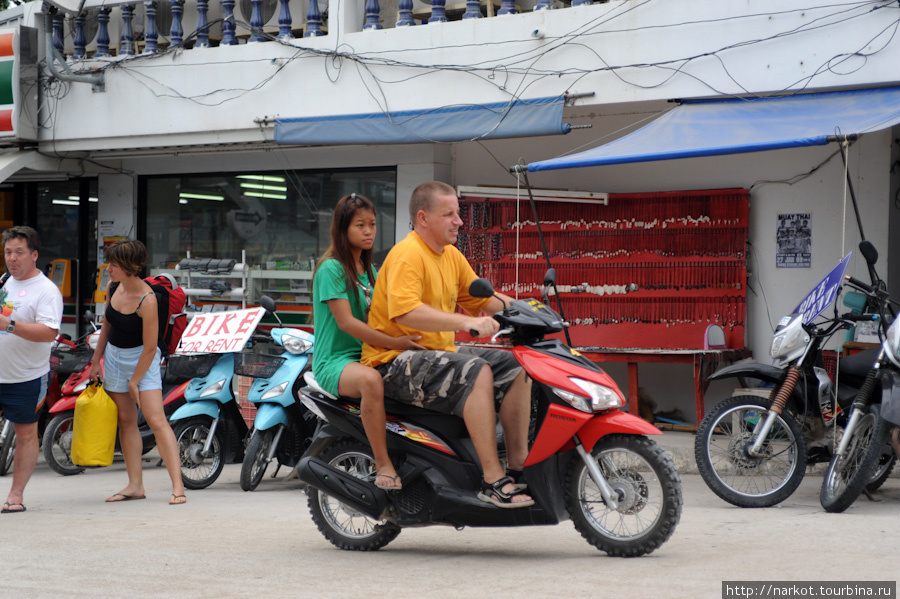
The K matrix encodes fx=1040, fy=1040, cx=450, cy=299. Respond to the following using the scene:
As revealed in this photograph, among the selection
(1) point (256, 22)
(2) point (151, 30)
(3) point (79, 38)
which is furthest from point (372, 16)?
(3) point (79, 38)

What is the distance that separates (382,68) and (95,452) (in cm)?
480

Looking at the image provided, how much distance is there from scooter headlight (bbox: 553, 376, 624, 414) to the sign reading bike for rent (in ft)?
11.9

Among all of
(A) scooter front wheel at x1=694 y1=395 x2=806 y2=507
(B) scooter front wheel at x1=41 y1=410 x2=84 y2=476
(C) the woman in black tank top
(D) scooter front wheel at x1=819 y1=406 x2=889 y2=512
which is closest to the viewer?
(D) scooter front wheel at x1=819 y1=406 x2=889 y2=512

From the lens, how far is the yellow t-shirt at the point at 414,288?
467 centimetres

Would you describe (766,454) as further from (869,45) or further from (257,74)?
(257,74)

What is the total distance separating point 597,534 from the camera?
4.66 m

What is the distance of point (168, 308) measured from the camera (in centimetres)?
745

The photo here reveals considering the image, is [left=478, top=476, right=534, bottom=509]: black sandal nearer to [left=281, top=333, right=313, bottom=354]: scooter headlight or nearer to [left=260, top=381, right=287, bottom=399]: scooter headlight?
[left=260, top=381, right=287, bottom=399]: scooter headlight

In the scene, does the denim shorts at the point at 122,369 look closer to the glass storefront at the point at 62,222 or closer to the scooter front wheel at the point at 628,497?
the scooter front wheel at the point at 628,497

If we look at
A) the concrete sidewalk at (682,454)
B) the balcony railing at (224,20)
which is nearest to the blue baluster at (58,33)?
the balcony railing at (224,20)

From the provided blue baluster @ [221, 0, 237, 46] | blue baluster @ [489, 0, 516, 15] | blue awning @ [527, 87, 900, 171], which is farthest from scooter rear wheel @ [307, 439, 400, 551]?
blue baluster @ [221, 0, 237, 46]

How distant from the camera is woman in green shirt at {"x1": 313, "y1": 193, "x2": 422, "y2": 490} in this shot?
4773mm

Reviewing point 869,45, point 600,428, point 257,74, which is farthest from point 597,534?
point 257,74

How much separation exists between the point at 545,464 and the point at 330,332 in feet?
4.01
